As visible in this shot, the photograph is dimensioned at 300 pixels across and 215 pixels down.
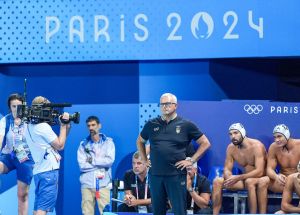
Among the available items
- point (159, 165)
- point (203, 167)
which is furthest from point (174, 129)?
point (203, 167)

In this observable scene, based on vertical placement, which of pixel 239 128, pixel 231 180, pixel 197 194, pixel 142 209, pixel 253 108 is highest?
pixel 253 108

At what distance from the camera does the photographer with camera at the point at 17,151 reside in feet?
28.7

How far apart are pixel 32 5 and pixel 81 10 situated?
0.79m

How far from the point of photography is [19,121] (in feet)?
29.2

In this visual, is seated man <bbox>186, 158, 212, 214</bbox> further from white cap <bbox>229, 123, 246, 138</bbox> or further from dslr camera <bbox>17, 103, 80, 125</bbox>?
dslr camera <bbox>17, 103, 80, 125</bbox>

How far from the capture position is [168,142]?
7.32 meters

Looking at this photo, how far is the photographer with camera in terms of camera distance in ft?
28.7

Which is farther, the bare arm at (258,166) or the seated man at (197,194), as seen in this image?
the bare arm at (258,166)

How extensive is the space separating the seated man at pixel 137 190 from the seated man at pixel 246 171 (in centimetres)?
90

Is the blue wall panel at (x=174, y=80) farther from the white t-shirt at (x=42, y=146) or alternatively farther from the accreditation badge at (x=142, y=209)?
the white t-shirt at (x=42, y=146)

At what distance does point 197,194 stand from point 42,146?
216cm

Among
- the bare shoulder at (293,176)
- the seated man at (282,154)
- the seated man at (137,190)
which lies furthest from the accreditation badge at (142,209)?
the bare shoulder at (293,176)

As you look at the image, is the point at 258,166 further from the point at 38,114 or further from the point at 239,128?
the point at 38,114

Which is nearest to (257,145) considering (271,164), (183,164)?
(271,164)
